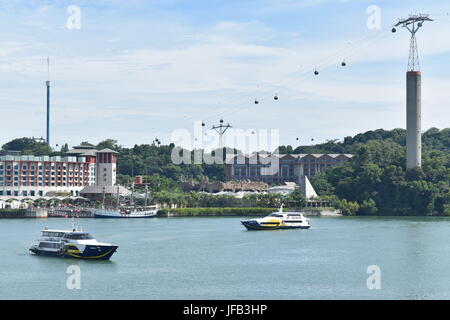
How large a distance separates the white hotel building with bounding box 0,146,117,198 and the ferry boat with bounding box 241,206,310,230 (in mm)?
59754

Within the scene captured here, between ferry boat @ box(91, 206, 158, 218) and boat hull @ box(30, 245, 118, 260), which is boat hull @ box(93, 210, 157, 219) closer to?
ferry boat @ box(91, 206, 158, 218)

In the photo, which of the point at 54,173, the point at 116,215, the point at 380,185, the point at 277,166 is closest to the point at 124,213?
the point at 116,215

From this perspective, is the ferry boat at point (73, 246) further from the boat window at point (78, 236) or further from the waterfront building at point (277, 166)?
the waterfront building at point (277, 166)

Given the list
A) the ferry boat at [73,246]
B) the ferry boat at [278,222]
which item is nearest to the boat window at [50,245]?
the ferry boat at [73,246]

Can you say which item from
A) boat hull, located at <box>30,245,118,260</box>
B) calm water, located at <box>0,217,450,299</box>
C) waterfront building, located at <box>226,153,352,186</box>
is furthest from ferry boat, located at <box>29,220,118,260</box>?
waterfront building, located at <box>226,153,352,186</box>

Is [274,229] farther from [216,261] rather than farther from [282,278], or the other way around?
[282,278]

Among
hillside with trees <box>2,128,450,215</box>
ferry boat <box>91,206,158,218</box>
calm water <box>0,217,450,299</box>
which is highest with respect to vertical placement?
hillside with trees <box>2,128,450,215</box>

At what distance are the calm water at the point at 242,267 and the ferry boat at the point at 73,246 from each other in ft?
2.09

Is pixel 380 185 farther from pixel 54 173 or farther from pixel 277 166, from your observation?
pixel 54 173

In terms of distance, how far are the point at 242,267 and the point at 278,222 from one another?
3385 cm

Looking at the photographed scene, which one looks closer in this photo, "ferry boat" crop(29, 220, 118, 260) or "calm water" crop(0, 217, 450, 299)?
"calm water" crop(0, 217, 450, 299)

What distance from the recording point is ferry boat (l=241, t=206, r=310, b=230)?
251 ft

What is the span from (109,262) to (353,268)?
13.7m

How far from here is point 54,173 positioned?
13875 cm
